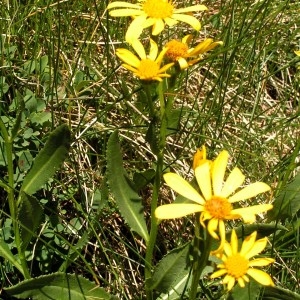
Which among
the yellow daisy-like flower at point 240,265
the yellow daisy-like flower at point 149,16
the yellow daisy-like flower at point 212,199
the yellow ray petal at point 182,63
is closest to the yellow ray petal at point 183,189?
the yellow daisy-like flower at point 212,199

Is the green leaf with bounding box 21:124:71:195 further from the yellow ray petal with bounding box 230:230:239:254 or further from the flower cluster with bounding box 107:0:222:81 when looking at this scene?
the yellow ray petal with bounding box 230:230:239:254

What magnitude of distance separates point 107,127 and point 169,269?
19.8 inches

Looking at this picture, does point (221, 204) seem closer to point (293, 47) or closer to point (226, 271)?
point (226, 271)

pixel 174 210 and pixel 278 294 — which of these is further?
pixel 278 294

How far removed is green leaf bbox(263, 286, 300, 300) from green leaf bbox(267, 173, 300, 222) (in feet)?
0.76

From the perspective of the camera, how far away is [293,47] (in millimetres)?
2182

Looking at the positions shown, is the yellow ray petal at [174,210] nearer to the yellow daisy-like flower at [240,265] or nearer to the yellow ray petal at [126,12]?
the yellow daisy-like flower at [240,265]

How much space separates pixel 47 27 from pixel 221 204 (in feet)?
3.10

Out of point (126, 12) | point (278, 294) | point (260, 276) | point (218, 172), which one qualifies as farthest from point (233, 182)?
point (126, 12)

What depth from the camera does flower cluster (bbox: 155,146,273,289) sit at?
3.35 ft

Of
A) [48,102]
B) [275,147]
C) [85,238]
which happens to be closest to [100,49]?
[48,102]

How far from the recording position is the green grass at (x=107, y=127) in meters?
1.45

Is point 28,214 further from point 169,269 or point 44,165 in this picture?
point 169,269

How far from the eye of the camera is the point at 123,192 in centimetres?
132
